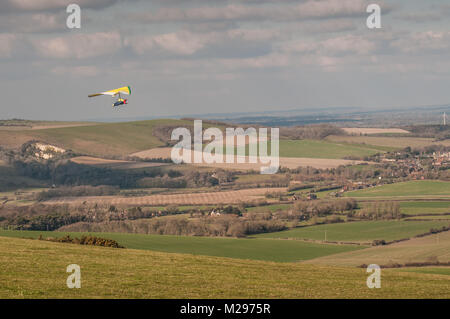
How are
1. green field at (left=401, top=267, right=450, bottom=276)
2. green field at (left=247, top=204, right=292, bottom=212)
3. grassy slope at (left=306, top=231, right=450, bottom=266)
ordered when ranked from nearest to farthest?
green field at (left=401, top=267, right=450, bottom=276) → grassy slope at (left=306, top=231, right=450, bottom=266) → green field at (left=247, top=204, right=292, bottom=212)

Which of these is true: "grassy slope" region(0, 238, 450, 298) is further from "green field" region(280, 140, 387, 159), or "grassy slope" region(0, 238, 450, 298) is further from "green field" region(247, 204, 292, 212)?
"green field" region(280, 140, 387, 159)

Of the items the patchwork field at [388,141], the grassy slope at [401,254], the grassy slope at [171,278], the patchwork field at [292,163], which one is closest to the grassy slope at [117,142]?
the patchwork field at [292,163]

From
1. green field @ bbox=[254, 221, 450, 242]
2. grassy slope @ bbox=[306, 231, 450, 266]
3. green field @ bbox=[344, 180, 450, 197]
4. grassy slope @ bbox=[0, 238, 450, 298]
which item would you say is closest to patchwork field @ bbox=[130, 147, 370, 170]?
green field @ bbox=[344, 180, 450, 197]

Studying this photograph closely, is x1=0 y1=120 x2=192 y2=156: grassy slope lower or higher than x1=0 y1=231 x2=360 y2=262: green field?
higher

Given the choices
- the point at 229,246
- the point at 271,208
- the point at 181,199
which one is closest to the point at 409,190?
the point at 271,208

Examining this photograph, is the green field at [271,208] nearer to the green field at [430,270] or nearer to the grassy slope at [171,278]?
the green field at [430,270]

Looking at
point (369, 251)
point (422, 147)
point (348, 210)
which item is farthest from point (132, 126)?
point (369, 251)

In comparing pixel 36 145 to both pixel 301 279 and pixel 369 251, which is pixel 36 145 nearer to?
pixel 369 251

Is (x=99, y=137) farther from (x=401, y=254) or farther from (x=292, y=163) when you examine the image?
(x=401, y=254)
